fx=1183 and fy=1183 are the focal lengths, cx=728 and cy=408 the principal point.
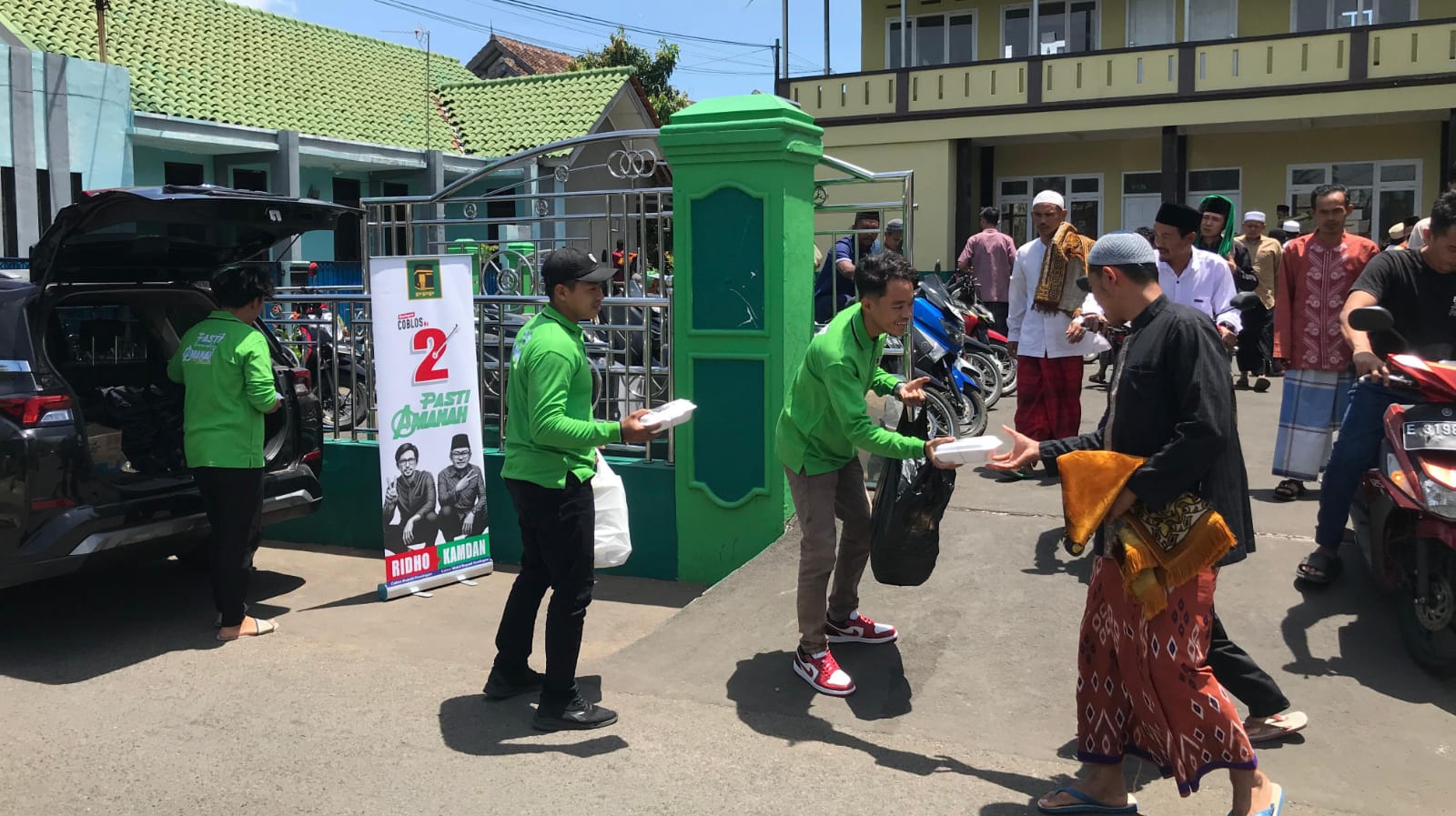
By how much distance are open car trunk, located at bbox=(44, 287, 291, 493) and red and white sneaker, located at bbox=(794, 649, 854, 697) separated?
10.4ft

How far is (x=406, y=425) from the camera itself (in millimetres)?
6414

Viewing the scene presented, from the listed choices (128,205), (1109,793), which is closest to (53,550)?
(128,205)

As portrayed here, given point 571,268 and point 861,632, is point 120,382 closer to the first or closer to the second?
point 571,268

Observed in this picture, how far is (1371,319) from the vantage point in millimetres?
4625

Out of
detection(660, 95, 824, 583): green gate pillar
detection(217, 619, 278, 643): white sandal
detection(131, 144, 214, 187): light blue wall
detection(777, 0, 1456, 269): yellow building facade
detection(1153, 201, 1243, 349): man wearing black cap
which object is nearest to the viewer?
detection(217, 619, 278, 643): white sandal

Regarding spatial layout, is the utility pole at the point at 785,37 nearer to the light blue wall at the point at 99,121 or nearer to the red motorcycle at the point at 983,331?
the light blue wall at the point at 99,121

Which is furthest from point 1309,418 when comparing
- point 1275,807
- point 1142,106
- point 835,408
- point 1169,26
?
point 1169,26

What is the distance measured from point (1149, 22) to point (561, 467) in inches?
862

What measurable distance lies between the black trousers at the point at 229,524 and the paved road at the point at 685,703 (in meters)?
0.23

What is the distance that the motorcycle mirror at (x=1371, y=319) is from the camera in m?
4.61

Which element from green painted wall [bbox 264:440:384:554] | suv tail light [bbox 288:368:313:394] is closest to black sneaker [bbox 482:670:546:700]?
suv tail light [bbox 288:368:313:394]

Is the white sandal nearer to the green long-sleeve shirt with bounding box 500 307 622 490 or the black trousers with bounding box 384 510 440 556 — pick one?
the black trousers with bounding box 384 510 440 556

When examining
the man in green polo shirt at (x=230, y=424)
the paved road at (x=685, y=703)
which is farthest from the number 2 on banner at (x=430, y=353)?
the paved road at (x=685, y=703)

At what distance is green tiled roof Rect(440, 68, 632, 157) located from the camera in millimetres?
22188
